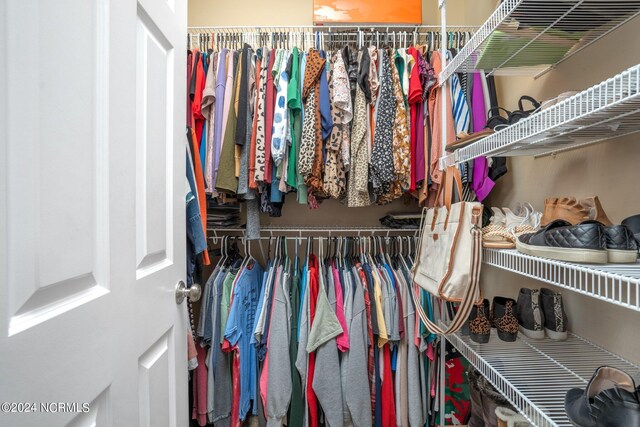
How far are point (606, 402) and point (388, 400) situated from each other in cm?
109

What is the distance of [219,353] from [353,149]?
3.84 ft

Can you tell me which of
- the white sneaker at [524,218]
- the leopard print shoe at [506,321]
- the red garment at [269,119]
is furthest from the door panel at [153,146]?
the leopard print shoe at [506,321]

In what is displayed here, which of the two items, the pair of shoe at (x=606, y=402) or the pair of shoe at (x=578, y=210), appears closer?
the pair of shoe at (x=606, y=402)

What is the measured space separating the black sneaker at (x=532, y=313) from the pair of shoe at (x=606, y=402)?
1.24ft

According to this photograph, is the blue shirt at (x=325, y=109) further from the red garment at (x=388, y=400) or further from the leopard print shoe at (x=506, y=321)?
the red garment at (x=388, y=400)

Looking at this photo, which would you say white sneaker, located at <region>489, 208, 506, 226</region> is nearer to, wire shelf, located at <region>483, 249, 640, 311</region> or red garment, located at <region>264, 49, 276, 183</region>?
wire shelf, located at <region>483, 249, 640, 311</region>

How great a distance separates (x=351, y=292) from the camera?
1.58m

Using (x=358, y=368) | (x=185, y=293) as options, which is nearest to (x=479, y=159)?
(x=358, y=368)

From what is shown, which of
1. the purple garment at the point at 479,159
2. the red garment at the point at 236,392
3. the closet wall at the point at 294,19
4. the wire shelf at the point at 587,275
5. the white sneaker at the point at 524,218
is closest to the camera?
the wire shelf at the point at 587,275

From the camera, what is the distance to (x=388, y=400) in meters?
1.57

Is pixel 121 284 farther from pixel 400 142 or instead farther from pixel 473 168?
pixel 473 168

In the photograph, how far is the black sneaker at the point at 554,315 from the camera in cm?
108

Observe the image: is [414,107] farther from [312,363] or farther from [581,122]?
[312,363]

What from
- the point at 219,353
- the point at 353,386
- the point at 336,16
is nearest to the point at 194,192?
the point at 219,353
